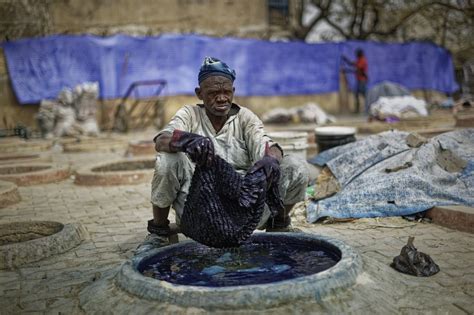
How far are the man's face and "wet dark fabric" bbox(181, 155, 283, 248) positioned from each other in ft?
1.75

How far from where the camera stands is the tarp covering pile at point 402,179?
16.4 ft

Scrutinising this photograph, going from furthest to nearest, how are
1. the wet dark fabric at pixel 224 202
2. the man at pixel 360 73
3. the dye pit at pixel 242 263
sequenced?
the man at pixel 360 73 < the wet dark fabric at pixel 224 202 < the dye pit at pixel 242 263

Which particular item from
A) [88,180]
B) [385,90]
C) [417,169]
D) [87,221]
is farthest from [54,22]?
[417,169]

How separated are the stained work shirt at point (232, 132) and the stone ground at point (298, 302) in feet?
3.73

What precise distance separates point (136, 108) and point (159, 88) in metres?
1.01

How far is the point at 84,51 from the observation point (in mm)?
15578

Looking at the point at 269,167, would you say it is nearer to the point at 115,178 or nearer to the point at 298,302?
the point at 298,302

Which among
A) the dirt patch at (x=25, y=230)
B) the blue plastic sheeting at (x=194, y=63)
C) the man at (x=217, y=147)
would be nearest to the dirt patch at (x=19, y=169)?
the dirt patch at (x=25, y=230)

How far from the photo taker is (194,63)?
17219 millimetres

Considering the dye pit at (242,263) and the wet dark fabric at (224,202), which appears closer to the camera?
the dye pit at (242,263)

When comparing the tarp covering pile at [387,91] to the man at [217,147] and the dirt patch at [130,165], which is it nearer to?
the dirt patch at [130,165]

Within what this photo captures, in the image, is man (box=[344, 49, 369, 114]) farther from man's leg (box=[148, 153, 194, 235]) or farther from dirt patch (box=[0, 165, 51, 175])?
man's leg (box=[148, 153, 194, 235])

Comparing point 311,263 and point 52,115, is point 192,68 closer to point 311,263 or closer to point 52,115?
point 52,115

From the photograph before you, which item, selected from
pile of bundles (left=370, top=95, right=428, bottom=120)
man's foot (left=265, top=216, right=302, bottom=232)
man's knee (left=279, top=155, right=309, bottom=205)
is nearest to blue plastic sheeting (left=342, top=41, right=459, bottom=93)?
pile of bundles (left=370, top=95, right=428, bottom=120)
